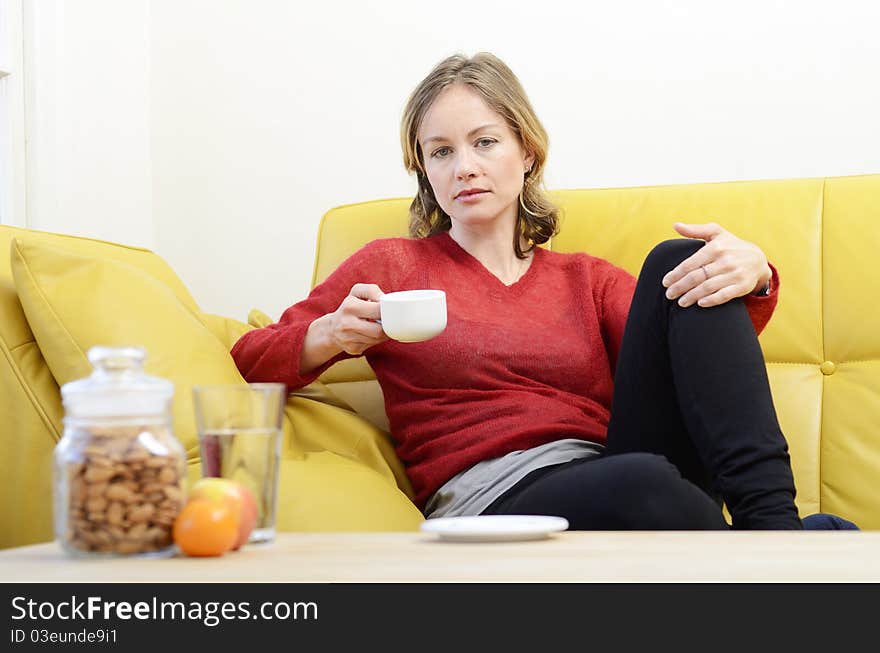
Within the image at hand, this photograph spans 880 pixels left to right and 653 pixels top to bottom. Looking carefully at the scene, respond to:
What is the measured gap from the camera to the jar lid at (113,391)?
0.75 meters

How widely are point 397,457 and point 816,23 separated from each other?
1.36 meters

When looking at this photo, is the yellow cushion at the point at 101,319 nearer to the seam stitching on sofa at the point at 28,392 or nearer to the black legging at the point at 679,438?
the seam stitching on sofa at the point at 28,392

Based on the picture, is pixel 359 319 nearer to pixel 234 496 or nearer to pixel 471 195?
pixel 471 195

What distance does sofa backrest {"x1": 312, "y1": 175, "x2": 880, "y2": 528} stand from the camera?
1.74 meters

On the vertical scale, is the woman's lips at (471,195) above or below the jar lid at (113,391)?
above

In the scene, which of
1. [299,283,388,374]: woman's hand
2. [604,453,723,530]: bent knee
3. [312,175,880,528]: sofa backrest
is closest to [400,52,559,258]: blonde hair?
[312,175,880,528]: sofa backrest

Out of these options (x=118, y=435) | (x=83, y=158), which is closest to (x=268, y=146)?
(x=83, y=158)

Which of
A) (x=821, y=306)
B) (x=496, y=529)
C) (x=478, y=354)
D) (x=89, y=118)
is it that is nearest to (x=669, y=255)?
(x=478, y=354)

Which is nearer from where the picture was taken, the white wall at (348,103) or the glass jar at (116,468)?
the glass jar at (116,468)

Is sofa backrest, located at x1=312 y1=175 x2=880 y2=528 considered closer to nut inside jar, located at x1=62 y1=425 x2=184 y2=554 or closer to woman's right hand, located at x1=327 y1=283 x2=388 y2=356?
woman's right hand, located at x1=327 y1=283 x2=388 y2=356

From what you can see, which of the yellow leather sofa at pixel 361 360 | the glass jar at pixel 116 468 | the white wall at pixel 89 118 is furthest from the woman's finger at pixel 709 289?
the white wall at pixel 89 118

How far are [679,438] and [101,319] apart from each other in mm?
796

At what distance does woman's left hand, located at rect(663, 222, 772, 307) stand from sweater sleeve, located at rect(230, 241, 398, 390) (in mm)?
550

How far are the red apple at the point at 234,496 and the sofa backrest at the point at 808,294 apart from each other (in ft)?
3.57
